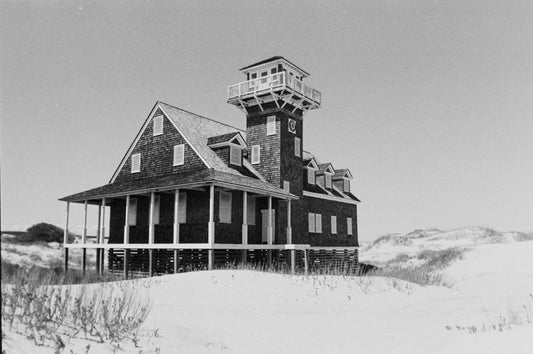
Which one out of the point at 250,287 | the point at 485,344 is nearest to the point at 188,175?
the point at 250,287

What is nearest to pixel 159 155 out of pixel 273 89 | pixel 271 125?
pixel 271 125

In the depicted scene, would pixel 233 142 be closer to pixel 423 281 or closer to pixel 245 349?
pixel 423 281

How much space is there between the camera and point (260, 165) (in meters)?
29.7

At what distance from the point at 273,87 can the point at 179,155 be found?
7117 millimetres

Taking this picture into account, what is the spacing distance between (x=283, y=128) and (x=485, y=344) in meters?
22.0

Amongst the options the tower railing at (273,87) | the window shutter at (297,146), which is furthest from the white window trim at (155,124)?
the window shutter at (297,146)

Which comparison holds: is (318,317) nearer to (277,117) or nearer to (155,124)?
(277,117)

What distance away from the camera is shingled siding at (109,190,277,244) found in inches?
990

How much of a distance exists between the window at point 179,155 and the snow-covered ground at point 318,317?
36.9 ft

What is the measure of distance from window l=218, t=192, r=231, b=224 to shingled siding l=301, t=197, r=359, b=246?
278 inches

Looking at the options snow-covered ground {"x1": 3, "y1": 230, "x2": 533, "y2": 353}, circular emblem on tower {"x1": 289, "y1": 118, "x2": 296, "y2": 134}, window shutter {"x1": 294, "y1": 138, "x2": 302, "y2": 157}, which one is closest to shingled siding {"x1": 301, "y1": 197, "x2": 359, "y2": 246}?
window shutter {"x1": 294, "y1": 138, "x2": 302, "y2": 157}

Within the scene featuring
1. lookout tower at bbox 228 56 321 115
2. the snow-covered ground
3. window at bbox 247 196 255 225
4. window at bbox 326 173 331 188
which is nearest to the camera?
the snow-covered ground

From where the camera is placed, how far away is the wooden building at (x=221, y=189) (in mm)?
25109

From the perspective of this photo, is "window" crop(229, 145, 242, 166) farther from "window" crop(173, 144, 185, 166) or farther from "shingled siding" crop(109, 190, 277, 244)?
"window" crop(173, 144, 185, 166)
